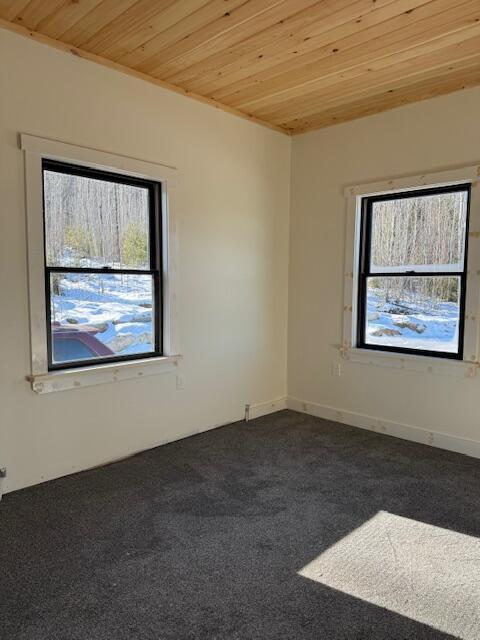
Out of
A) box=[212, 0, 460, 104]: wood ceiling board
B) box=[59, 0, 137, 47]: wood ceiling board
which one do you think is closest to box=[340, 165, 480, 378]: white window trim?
box=[212, 0, 460, 104]: wood ceiling board

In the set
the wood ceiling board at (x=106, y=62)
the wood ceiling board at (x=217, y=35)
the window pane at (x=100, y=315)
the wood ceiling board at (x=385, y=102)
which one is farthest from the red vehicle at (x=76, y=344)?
the wood ceiling board at (x=385, y=102)

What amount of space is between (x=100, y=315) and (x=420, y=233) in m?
2.69

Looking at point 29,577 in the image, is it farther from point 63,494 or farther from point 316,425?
point 316,425

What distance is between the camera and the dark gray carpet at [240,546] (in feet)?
5.92

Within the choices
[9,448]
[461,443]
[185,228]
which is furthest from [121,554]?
[461,443]

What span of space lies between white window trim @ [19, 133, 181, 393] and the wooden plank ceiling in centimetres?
66

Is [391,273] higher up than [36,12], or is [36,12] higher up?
[36,12]

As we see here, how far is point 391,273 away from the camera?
400 cm

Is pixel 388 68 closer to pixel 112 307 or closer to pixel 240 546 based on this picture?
pixel 112 307

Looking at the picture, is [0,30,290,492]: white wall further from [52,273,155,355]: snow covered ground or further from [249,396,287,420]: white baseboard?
[52,273,155,355]: snow covered ground

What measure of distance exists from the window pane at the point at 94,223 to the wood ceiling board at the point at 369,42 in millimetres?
1078

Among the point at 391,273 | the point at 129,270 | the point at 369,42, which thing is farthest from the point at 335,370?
the point at 369,42

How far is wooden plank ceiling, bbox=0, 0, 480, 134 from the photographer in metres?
2.50

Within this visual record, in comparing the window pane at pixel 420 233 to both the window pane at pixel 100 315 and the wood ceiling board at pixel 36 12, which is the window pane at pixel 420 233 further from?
the wood ceiling board at pixel 36 12
